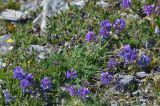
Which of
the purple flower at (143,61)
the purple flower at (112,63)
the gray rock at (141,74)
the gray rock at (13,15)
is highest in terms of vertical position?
the gray rock at (13,15)

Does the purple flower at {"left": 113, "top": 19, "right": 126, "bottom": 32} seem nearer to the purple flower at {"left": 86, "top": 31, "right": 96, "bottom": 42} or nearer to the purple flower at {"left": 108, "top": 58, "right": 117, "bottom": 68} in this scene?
the purple flower at {"left": 86, "top": 31, "right": 96, "bottom": 42}

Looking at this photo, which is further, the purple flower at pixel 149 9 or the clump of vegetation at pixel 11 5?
the clump of vegetation at pixel 11 5

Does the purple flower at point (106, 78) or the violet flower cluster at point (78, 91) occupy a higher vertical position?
the purple flower at point (106, 78)

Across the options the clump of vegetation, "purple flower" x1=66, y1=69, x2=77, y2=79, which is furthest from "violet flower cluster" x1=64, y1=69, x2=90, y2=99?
the clump of vegetation

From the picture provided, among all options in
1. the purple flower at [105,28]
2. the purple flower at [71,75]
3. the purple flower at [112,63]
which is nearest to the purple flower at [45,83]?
the purple flower at [71,75]

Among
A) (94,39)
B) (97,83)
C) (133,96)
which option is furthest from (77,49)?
(133,96)

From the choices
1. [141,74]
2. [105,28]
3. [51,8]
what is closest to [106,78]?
[141,74]

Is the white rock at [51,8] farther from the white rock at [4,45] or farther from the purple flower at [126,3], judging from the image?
the purple flower at [126,3]
